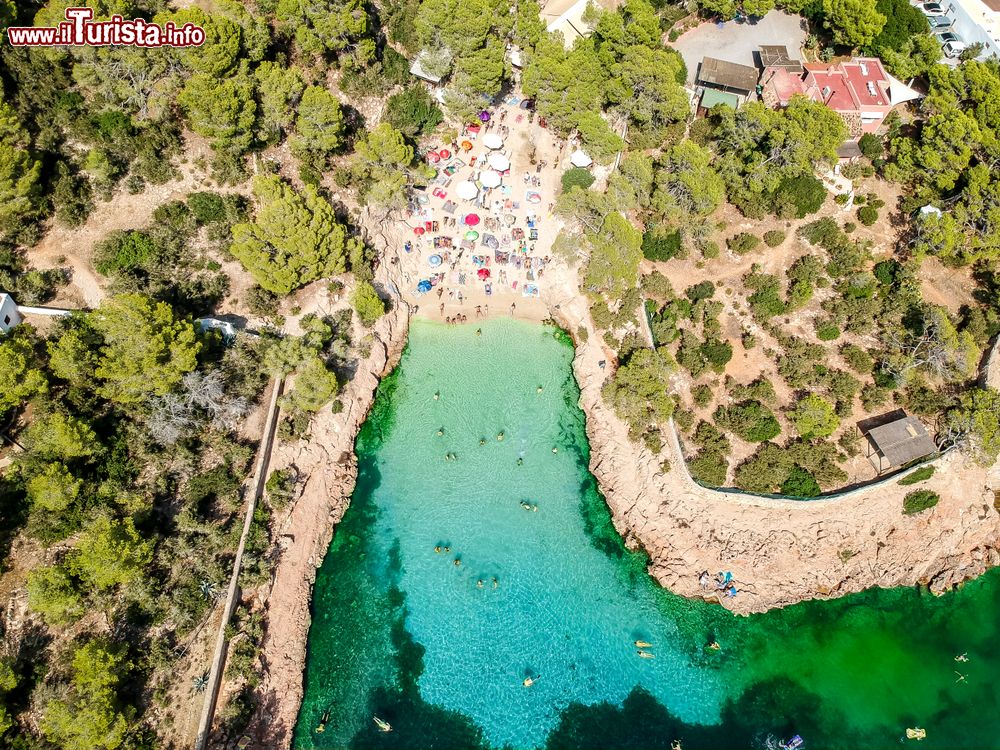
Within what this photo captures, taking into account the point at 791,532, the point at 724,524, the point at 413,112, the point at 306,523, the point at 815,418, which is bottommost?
the point at 306,523

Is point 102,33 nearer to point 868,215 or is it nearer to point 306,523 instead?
point 306,523

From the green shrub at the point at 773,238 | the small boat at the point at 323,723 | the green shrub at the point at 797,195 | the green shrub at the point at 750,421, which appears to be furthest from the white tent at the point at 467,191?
the small boat at the point at 323,723

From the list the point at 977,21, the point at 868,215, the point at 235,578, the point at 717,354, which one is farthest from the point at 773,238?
the point at 235,578

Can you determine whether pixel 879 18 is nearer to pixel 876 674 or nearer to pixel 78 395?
pixel 876 674

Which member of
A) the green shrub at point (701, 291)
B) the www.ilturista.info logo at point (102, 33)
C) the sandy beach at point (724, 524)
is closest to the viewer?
the sandy beach at point (724, 524)

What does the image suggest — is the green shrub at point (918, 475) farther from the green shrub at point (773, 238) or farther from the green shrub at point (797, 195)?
the green shrub at point (797, 195)

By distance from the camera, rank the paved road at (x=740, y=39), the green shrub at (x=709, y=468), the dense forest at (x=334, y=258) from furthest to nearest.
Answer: the paved road at (x=740, y=39) < the green shrub at (x=709, y=468) < the dense forest at (x=334, y=258)

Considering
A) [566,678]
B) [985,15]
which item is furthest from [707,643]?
[985,15]
